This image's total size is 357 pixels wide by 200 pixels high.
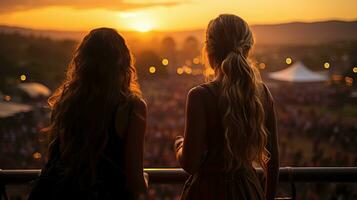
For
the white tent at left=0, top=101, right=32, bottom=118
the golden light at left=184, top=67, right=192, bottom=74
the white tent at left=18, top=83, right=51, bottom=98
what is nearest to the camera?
the white tent at left=0, top=101, right=32, bottom=118

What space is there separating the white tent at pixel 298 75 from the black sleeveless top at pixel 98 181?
58.3ft

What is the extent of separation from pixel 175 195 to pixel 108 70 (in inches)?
213

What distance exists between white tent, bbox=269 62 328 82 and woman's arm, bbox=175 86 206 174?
1766 centimetres

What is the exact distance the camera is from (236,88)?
149 cm

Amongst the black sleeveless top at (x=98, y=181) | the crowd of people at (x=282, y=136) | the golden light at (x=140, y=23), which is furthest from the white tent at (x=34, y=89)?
the black sleeveless top at (x=98, y=181)

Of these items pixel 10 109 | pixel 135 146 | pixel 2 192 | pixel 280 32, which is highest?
pixel 135 146

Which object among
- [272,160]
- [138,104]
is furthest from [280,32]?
[138,104]

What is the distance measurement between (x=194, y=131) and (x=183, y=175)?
21 centimetres

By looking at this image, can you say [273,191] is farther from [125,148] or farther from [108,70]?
[108,70]

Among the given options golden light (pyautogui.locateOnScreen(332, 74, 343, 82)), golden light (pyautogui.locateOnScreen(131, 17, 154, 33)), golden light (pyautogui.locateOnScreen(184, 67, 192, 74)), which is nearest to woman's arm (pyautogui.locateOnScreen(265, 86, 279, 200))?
golden light (pyautogui.locateOnScreen(131, 17, 154, 33))

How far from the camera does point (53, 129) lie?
58.5 inches

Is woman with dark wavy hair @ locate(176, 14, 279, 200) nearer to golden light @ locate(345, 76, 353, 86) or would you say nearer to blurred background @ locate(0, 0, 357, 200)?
blurred background @ locate(0, 0, 357, 200)

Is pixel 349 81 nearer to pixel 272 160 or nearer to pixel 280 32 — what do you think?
pixel 280 32

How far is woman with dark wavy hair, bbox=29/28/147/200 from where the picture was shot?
1425 millimetres
